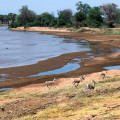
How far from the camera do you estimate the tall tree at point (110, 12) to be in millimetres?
85000

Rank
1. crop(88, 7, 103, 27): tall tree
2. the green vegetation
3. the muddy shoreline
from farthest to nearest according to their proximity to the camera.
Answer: crop(88, 7, 103, 27): tall tree → the muddy shoreline → the green vegetation

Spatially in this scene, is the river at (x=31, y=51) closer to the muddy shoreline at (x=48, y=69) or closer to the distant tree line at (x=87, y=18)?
the muddy shoreline at (x=48, y=69)

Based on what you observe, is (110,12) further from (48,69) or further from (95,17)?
(48,69)

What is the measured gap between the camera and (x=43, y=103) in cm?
1319

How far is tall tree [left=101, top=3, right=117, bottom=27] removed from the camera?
279 feet

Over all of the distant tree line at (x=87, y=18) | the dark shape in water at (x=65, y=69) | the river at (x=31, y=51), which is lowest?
the dark shape in water at (x=65, y=69)

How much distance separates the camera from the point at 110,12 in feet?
283

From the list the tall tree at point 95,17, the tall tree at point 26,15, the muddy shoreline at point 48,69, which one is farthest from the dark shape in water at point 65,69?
the tall tree at point 26,15

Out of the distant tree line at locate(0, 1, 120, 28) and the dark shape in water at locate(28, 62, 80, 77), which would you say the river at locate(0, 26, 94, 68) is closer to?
the dark shape in water at locate(28, 62, 80, 77)

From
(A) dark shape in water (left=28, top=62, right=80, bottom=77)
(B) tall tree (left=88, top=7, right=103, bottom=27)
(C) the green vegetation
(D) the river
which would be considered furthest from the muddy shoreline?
(B) tall tree (left=88, top=7, right=103, bottom=27)

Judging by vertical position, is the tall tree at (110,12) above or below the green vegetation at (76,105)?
above

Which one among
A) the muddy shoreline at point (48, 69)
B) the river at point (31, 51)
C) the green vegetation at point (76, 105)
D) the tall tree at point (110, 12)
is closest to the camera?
the green vegetation at point (76, 105)

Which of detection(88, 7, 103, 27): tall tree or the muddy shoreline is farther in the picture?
detection(88, 7, 103, 27): tall tree

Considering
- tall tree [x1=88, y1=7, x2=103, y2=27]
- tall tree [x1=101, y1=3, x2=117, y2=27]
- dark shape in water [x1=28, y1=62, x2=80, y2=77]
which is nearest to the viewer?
dark shape in water [x1=28, y1=62, x2=80, y2=77]
